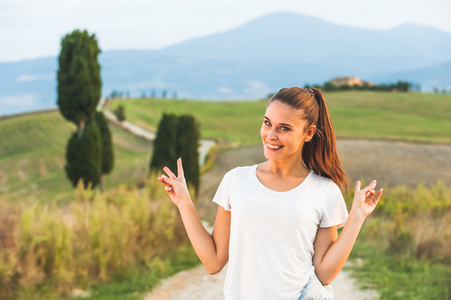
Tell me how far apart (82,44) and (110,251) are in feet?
41.2

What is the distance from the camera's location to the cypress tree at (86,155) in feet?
59.6

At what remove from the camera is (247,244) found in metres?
2.15

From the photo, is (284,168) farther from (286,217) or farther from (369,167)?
(369,167)

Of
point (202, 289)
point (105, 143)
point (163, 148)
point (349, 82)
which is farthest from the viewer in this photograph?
point (349, 82)

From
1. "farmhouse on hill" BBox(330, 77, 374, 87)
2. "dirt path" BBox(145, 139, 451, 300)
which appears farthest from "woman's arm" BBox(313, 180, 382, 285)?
"farmhouse on hill" BBox(330, 77, 374, 87)

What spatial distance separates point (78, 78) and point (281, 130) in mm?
16752

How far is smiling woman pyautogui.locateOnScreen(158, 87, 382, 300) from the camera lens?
2115 mm

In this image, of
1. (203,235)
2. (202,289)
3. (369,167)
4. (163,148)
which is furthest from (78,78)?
(203,235)

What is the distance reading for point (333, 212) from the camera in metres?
2.15

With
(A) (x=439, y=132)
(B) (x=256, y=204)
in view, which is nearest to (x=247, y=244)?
(B) (x=256, y=204)

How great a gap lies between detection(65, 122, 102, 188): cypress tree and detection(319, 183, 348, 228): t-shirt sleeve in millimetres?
16685

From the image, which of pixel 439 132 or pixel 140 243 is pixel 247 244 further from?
pixel 439 132

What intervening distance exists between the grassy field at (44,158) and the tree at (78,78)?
3.42 m

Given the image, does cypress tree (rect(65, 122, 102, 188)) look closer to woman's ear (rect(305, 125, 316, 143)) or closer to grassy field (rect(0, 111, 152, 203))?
grassy field (rect(0, 111, 152, 203))
